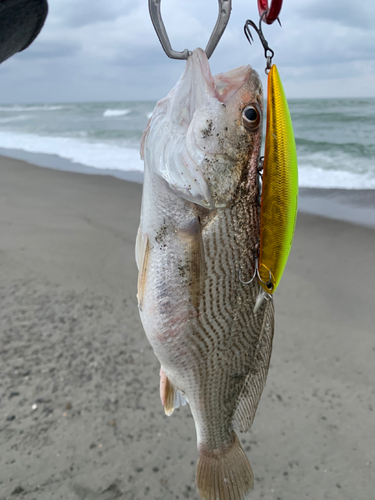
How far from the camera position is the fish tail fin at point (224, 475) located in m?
1.73

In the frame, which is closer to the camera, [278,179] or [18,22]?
[18,22]

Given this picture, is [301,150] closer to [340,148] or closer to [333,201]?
[340,148]

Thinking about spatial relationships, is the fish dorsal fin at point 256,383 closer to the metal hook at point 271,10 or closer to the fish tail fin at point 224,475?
the fish tail fin at point 224,475

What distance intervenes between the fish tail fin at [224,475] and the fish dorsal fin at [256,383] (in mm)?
97

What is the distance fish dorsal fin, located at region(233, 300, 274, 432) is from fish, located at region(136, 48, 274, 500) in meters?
0.03

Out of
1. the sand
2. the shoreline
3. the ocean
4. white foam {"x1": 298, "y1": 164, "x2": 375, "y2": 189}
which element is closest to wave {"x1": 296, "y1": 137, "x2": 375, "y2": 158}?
the ocean

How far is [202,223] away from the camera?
1.47 meters

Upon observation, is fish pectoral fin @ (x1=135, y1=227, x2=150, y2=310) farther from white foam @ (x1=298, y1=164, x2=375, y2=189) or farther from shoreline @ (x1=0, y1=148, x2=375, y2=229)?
white foam @ (x1=298, y1=164, x2=375, y2=189)

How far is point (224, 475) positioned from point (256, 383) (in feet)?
1.40

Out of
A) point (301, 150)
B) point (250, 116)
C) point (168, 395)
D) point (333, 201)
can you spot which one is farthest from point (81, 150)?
point (250, 116)

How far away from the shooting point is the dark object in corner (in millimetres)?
980

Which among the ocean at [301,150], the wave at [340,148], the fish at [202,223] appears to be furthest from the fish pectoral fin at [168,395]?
the wave at [340,148]

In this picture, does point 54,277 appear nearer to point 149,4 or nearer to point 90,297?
point 90,297

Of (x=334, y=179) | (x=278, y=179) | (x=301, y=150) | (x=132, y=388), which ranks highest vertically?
(x=301, y=150)
